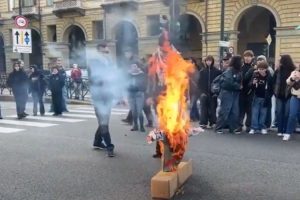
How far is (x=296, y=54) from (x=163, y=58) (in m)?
22.0

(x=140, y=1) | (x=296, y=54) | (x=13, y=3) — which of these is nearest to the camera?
(x=140, y=1)

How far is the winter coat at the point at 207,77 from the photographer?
9.94m

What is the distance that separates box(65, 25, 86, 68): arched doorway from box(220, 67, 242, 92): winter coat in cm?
306

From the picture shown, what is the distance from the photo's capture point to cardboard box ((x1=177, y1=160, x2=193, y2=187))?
203 inches

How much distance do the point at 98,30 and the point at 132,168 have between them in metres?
2.59

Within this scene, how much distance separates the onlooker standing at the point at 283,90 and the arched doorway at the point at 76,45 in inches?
161

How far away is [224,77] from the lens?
30.0 feet

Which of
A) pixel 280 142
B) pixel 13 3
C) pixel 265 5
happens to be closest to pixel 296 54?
pixel 265 5

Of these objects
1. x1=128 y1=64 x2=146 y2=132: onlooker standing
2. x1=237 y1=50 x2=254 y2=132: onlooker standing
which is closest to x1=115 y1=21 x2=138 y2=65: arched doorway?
x1=128 y1=64 x2=146 y2=132: onlooker standing

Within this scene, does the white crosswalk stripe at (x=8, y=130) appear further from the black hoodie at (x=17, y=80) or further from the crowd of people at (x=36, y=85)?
the black hoodie at (x=17, y=80)

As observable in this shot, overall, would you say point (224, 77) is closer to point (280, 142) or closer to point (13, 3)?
point (280, 142)

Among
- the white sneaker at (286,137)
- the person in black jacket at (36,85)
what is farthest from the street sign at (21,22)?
the white sneaker at (286,137)

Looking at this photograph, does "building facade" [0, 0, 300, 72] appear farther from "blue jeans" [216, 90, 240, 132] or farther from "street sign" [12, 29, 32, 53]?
"blue jeans" [216, 90, 240, 132]

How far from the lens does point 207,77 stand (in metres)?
9.98
